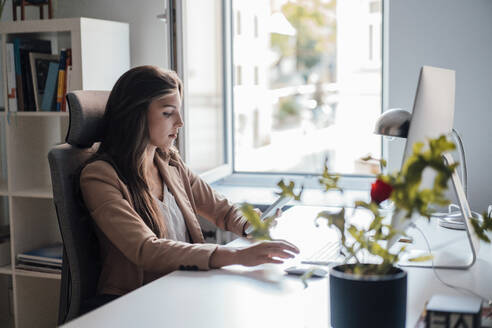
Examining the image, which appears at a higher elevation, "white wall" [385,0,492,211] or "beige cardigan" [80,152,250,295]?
"white wall" [385,0,492,211]

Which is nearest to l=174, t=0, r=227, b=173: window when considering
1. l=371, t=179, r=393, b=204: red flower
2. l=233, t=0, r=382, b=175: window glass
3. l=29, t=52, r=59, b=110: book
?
l=233, t=0, r=382, b=175: window glass

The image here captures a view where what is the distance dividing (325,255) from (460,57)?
3.83 feet

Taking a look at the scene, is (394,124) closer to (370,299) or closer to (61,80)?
(370,299)

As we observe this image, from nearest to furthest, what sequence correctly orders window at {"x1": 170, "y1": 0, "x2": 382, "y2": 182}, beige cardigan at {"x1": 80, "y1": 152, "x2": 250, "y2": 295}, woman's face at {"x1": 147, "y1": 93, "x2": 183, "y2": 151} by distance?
1. beige cardigan at {"x1": 80, "y1": 152, "x2": 250, "y2": 295}
2. woman's face at {"x1": 147, "y1": 93, "x2": 183, "y2": 151}
3. window at {"x1": 170, "y1": 0, "x2": 382, "y2": 182}

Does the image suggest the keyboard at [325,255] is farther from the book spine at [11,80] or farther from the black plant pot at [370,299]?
the book spine at [11,80]

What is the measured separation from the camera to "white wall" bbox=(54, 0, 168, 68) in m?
2.75

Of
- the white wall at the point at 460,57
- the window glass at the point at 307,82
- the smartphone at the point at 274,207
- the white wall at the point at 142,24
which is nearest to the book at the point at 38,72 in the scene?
the white wall at the point at 142,24

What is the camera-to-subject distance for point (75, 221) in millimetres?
1508

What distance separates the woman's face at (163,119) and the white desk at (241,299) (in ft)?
1.55

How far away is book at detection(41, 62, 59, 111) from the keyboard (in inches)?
58.0

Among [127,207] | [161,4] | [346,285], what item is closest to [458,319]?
[346,285]

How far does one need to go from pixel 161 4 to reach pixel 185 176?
44.5 inches

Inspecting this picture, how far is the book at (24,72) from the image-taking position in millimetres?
2537

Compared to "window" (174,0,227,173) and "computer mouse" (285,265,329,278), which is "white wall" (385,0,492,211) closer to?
"window" (174,0,227,173)
